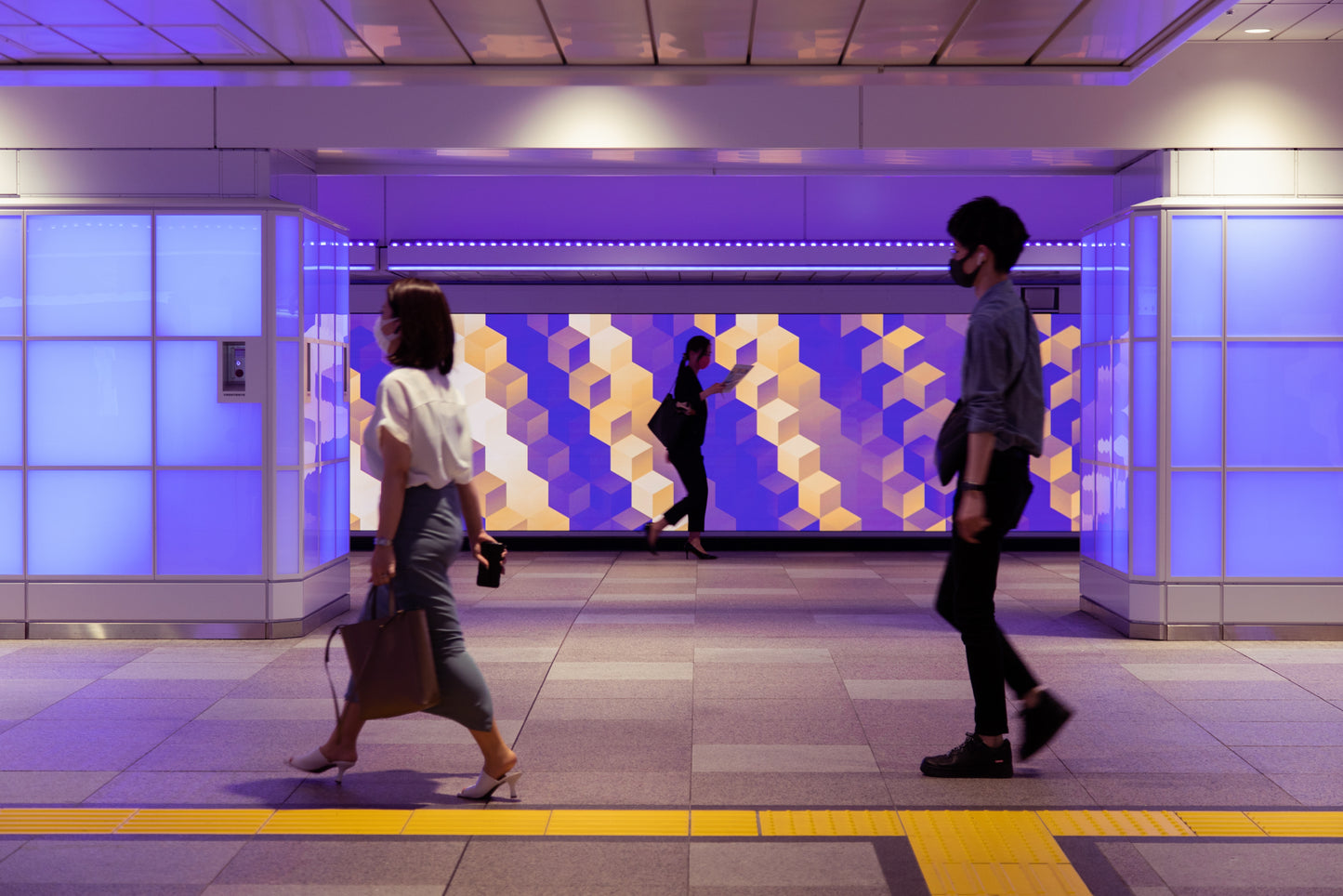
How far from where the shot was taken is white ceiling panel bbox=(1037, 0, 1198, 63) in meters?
4.77

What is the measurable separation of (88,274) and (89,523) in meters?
1.49

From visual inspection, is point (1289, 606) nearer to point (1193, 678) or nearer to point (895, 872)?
point (1193, 678)

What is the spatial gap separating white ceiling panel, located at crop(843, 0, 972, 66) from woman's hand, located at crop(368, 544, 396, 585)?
2.92m

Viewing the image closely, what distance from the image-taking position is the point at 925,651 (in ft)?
21.4

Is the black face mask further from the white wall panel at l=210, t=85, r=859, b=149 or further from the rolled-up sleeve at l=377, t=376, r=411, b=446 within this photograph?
the white wall panel at l=210, t=85, r=859, b=149

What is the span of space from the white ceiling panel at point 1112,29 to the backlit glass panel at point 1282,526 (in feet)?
9.57

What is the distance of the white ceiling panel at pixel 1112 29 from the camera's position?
477 cm

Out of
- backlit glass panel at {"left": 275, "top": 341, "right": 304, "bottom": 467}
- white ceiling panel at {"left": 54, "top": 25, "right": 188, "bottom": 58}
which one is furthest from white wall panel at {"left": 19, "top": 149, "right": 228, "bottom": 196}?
white ceiling panel at {"left": 54, "top": 25, "right": 188, "bottom": 58}

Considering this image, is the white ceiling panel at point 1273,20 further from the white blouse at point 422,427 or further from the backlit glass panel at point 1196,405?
the white blouse at point 422,427

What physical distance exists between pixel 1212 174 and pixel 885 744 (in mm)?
4435

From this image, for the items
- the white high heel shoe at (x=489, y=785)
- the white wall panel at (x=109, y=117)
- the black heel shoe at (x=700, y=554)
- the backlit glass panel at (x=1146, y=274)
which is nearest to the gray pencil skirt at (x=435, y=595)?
the white high heel shoe at (x=489, y=785)

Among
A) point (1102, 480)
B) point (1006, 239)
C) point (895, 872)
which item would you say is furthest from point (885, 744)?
point (1102, 480)

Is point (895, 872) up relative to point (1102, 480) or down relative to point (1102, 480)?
down

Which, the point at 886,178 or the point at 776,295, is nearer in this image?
the point at 886,178
